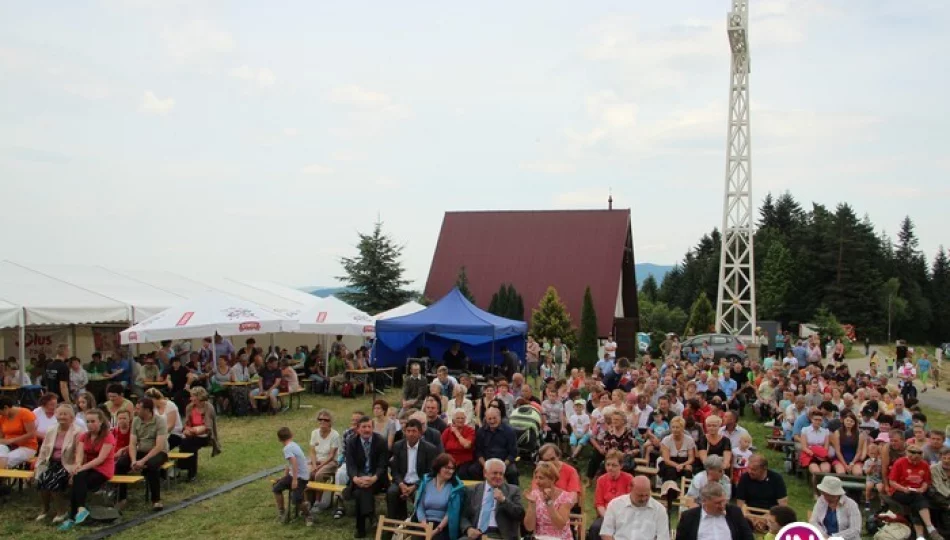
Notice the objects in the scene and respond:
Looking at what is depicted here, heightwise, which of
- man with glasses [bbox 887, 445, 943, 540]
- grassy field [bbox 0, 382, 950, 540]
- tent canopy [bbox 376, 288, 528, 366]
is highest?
tent canopy [bbox 376, 288, 528, 366]

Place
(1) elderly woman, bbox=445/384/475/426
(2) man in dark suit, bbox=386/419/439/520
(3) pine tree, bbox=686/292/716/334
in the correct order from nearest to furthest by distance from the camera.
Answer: (2) man in dark suit, bbox=386/419/439/520 → (1) elderly woman, bbox=445/384/475/426 → (3) pine tree, bbox=686/292/716/334

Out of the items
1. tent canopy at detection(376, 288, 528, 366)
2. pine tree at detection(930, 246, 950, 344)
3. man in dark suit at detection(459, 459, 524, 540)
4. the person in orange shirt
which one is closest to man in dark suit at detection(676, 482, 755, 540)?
man in dark suit at detection(459, 459, 524, 540)

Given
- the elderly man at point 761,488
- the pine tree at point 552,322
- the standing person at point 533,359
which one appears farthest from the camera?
the pine tree at point 552,322

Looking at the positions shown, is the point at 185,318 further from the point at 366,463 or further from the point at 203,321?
the point at 366,463

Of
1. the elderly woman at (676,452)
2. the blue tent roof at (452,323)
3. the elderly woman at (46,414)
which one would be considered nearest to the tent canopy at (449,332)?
the blue tent roof at (452,323)

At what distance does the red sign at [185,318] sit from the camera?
1617 cm

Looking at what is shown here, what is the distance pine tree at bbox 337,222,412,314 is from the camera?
39781 millimetres

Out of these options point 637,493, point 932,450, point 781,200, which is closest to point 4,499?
point 637,493

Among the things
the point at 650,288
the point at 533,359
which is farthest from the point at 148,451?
the point at 650,288

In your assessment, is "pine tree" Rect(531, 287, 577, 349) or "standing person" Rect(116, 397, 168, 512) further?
"pine tree" Rect(531, 287, 577, 349)

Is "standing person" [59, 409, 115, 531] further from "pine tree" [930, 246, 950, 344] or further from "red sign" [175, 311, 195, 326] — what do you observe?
"pine tree" [930, 246, 950, 344]

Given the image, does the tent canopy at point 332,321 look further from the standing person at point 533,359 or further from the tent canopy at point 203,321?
the standing person at point 533,359

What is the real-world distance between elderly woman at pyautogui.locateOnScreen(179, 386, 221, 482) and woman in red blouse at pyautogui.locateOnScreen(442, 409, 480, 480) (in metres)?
3.38

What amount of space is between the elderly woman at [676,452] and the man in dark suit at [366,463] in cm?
342
